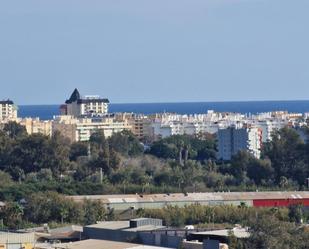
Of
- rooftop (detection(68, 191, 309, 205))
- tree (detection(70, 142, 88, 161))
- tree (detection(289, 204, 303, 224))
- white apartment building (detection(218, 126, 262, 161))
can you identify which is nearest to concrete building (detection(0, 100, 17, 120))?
white apartment building (detection(218, 126, 262, 161))

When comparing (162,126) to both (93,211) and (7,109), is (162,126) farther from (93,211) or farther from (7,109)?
(93,211)

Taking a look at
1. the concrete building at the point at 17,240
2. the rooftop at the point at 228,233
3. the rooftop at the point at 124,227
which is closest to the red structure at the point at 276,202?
the rooftop at the point at 124,227

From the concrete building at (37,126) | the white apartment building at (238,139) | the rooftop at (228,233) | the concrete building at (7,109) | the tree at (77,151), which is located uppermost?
the concrete building at (7,109)

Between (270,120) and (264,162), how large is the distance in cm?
3336

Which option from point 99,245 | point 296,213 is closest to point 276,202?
point 296,213

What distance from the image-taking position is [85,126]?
249 feet

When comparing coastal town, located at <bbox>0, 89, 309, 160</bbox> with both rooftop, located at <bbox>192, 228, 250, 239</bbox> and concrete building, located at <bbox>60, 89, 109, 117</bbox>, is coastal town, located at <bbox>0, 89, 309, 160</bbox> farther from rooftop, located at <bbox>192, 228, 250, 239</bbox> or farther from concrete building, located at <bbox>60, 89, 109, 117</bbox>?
rooftop, located at <bbox>192, 228, 250, 239</bbox>

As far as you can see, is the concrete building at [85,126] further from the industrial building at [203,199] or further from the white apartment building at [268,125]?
the industrial building at [203,199]

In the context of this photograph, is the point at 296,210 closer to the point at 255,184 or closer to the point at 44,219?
the point at 44,219

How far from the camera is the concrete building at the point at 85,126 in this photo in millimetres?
74250

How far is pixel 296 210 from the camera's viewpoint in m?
32.9

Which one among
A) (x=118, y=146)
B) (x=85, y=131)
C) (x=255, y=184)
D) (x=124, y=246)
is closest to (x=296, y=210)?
(x=124, y=246)

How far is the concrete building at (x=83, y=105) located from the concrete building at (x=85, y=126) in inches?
577

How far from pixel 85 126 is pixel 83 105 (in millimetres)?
18992
